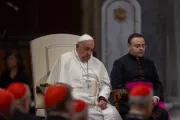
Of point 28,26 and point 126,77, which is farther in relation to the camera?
point 28,26

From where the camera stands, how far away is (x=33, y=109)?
313 inches

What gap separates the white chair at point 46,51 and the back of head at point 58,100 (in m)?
3.28

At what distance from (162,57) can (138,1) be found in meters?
0.91

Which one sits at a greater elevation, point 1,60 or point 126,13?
point 126,13

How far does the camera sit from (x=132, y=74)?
7414mm

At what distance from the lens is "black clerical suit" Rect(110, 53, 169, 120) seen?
7.37 m

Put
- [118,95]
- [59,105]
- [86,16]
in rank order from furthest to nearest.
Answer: [86,16] → [118,95] → [59,105]

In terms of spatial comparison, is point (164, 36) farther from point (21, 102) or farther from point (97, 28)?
point (21, 102)

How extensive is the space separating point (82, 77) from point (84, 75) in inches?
1.6

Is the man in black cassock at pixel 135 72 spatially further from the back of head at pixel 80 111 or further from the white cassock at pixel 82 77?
the back of head at pixel 80 111

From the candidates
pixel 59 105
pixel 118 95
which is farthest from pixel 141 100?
pixel 118 95

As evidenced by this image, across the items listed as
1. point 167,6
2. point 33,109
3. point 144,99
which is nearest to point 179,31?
point 167,6

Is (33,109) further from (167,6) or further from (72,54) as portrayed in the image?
(167,6)

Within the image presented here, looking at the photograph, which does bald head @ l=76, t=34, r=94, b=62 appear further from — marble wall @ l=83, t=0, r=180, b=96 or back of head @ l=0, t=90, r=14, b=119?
back of head @ l=0, t=90, r=14, b=119
